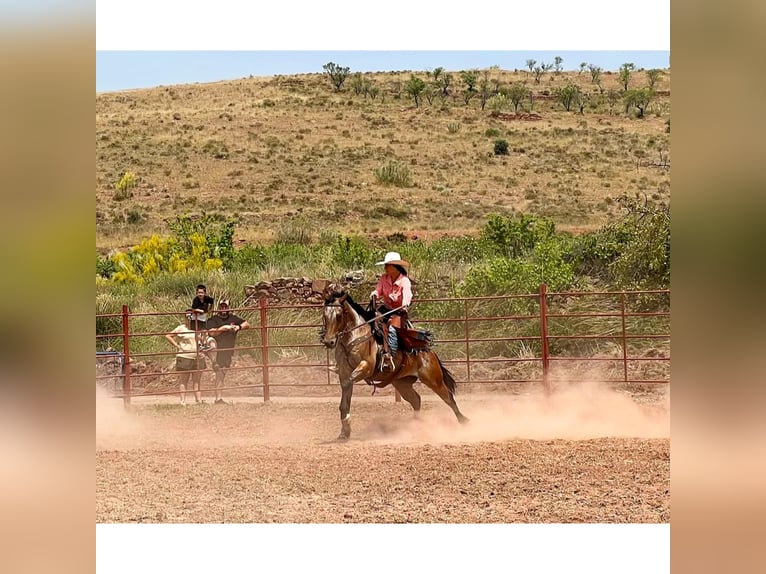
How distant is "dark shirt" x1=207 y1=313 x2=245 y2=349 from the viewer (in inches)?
602

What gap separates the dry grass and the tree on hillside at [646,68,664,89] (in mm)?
324

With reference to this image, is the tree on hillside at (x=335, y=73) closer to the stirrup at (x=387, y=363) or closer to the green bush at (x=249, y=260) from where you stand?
the green bush at (x=249, y=260)

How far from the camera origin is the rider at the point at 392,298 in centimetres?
1166

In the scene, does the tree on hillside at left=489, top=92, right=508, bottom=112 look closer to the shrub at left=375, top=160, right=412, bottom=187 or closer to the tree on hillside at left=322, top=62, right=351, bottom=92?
the tree on hillside at left=322, top=62, right=351, bottom=92

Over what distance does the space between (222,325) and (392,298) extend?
4.21 metres

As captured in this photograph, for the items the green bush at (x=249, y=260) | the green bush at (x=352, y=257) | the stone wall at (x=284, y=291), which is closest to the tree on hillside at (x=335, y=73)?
the green bush at (x=249, y=260)

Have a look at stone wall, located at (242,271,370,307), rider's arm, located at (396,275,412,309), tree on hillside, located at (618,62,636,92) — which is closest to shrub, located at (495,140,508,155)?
tree on hillside, located at (618,62,636,92)

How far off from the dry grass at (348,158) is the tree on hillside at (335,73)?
0.40 m

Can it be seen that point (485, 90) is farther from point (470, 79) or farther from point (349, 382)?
point (349, 382)
